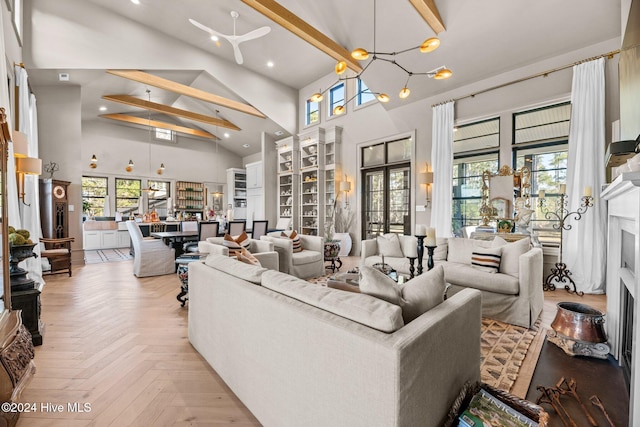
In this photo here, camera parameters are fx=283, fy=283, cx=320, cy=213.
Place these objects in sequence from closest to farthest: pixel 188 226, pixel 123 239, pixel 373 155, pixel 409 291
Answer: pixel 409 291 < pixel 188 226 < pixel 373 155 < pixel 123 239

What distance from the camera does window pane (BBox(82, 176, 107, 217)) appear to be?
8.75 m

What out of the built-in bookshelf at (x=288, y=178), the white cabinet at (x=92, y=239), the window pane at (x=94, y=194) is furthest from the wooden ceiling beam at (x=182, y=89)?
the white cabinet at (x=92, y=239)

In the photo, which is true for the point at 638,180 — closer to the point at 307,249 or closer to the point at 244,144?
the point at 307,249

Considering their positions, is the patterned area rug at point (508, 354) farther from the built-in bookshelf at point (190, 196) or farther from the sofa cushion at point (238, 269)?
the built-in bookshelf at point (190, 196)

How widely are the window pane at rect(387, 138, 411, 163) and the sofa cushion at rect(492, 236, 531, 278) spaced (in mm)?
3544

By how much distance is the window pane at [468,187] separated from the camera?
197 inches

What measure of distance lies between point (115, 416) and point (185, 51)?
702cm

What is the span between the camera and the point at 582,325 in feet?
6.93

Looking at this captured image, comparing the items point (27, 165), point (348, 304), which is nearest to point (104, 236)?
point (27, 165)

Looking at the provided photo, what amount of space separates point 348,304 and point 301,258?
325cm

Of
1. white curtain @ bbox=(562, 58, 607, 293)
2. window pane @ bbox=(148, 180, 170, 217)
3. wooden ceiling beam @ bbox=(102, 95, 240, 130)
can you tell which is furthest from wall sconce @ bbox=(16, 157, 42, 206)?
white curtain @ bbox=(562, 58, 607, 293)

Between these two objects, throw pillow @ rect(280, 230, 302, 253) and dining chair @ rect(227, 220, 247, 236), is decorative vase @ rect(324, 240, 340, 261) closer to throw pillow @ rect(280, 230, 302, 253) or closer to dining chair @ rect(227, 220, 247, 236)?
throw pillow @ rect(280, 230, 302, 253)

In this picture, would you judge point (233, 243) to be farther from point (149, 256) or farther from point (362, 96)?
point (362, 96)

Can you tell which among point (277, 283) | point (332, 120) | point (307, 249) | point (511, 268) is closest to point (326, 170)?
point (332, 120)
